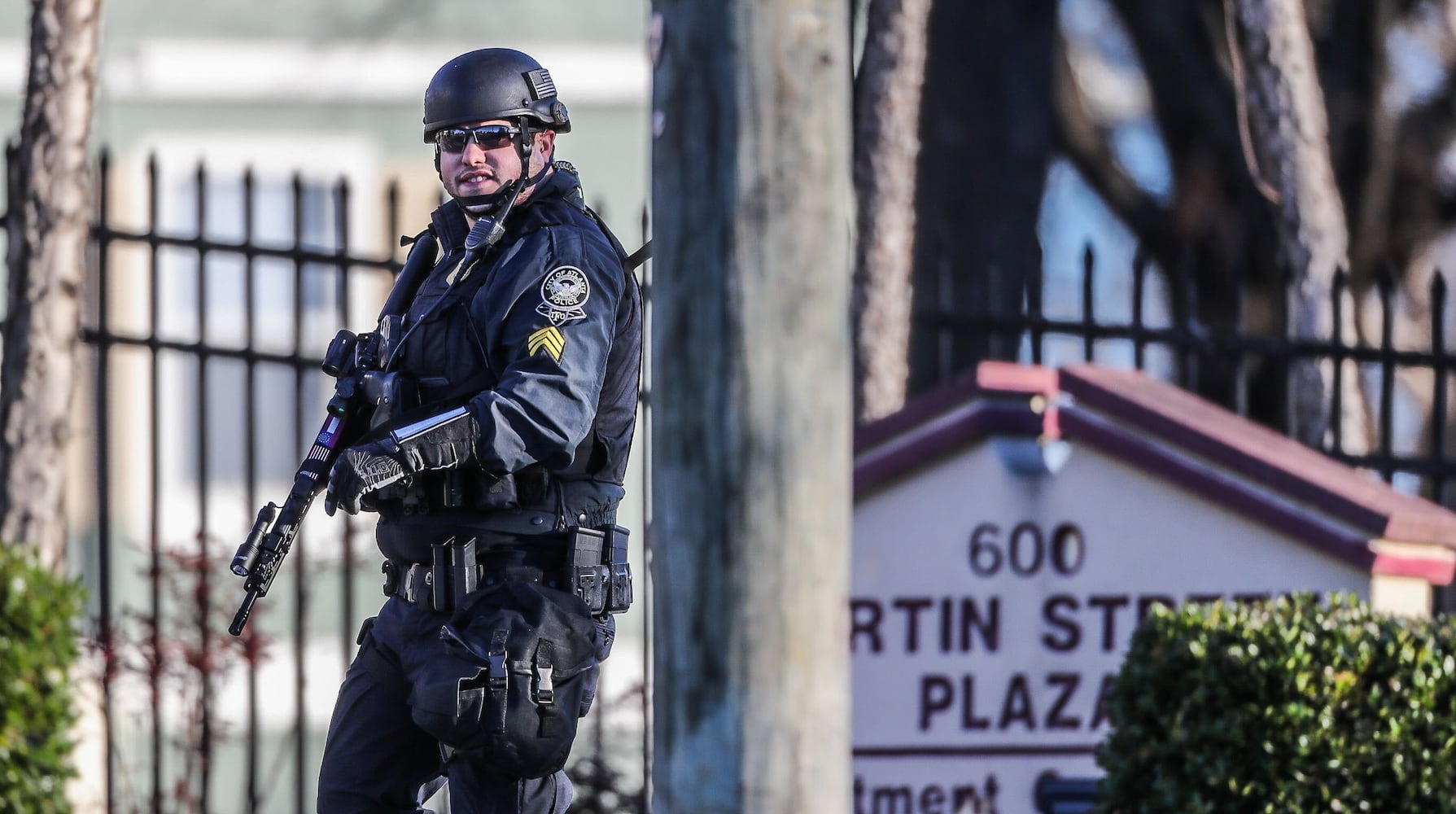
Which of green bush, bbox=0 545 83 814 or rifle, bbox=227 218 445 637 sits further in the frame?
green bush, bbox=0 545 83 814

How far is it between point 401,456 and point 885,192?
4191mm

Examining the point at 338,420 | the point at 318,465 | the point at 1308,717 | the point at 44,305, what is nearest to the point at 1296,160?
the point at 1308,717

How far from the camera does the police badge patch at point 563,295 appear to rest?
371 centimetres

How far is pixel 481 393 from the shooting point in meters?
3.68

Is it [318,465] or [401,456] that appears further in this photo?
[318,465]

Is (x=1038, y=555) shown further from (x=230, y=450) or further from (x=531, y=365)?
(x=230, y=450)

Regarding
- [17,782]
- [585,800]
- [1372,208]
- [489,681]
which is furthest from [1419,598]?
[1372,208]

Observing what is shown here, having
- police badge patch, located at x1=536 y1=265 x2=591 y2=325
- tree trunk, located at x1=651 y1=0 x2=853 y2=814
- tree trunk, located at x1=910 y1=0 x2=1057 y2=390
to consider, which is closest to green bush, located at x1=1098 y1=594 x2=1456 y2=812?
police badge patch, located at x1=536 y1=265 x2=591 y2=325

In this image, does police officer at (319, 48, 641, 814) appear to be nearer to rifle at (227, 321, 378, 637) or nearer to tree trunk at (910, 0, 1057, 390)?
rifle at (227, 321, 378, 637)

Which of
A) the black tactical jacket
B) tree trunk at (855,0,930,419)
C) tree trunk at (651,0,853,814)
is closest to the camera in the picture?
tree trunk at (651,0,853,814)

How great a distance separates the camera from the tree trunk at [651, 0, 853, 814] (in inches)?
95.0

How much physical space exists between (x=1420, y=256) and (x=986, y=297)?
749 centimetres

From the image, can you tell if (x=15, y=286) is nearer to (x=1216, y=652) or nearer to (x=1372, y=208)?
(x=1216, y=652)

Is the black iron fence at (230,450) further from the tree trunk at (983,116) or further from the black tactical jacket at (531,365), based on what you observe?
the black tactical jacket at (531,365)
